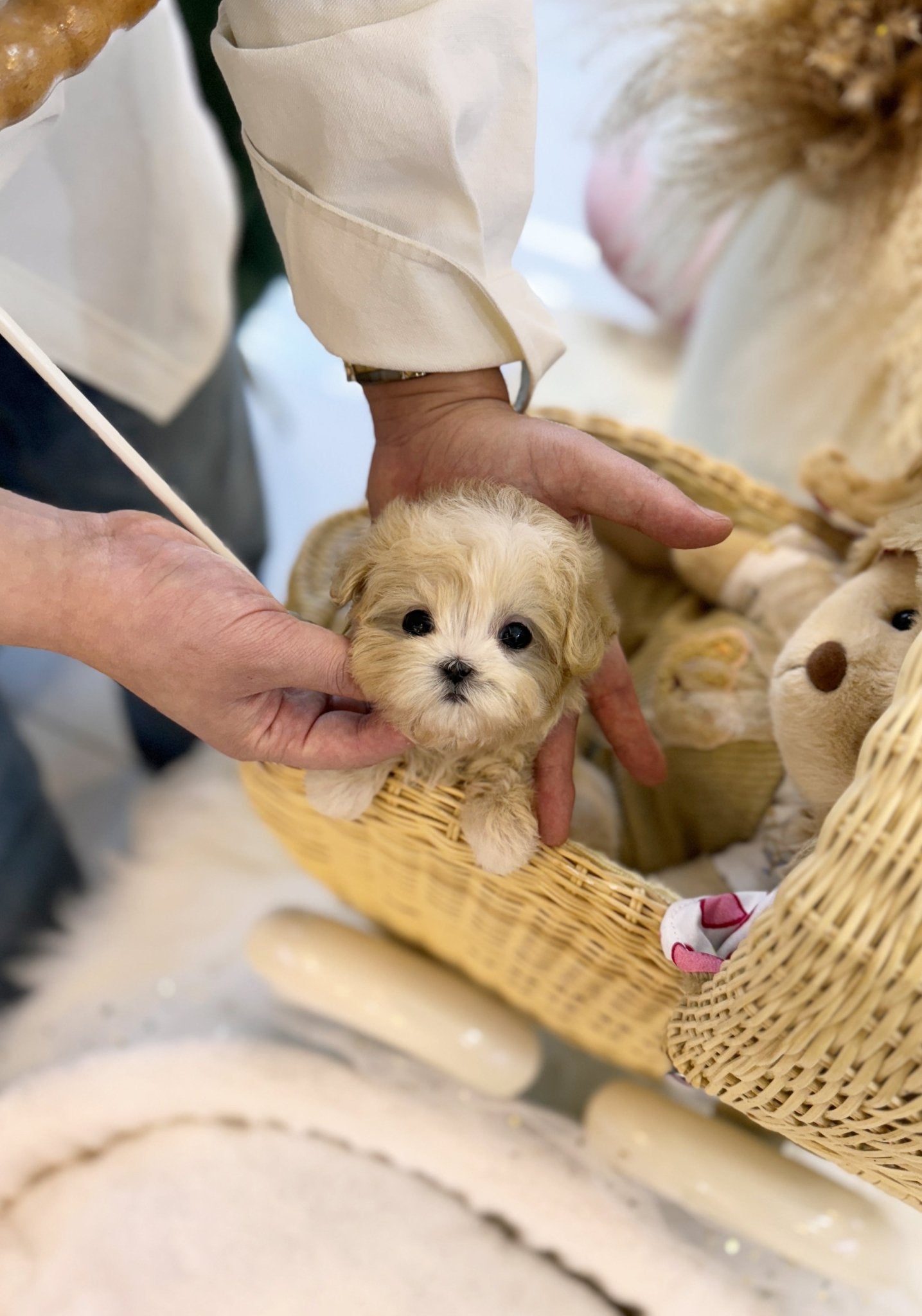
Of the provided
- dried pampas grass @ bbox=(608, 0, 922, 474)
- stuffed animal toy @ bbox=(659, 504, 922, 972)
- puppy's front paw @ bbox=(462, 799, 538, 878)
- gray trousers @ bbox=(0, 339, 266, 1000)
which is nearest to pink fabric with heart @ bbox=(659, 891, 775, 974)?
stuffed animal toy @ bbox=(659, 504, 922, 972)

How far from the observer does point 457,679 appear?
62 centimetres

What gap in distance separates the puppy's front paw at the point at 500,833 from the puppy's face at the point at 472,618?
0.18 ft

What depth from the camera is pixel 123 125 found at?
93 cm

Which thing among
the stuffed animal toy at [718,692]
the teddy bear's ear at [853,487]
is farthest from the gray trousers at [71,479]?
the teddy bear's ear at [853,487]

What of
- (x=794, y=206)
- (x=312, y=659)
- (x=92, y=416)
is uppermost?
(x=794, y=206)

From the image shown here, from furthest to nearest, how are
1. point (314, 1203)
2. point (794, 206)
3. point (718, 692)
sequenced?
point (794, 206), point (314, 1203), point (718, 692)

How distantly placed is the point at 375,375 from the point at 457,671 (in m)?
0.34

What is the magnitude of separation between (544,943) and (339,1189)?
17.4 inches

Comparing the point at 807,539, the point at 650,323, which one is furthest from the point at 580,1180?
the point at 650,323

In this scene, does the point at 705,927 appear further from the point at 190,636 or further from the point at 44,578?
the point at 44,578

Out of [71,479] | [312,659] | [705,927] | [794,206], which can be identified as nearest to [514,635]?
[312,659]

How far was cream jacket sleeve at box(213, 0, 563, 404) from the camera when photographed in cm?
68

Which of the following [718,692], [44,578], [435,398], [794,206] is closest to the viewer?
[44,578]

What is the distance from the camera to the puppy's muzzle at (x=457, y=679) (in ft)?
2.02
